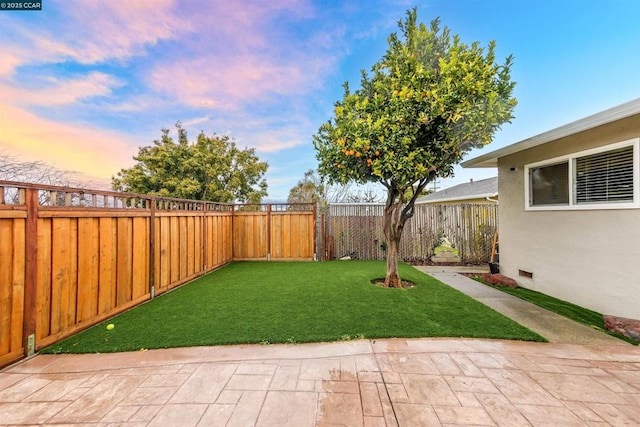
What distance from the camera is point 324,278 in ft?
19.6

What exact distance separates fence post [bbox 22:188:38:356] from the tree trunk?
5013mm

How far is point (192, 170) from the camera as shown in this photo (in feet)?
41.9

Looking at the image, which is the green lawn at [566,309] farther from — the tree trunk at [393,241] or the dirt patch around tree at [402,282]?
the tree trunk at [393,241]

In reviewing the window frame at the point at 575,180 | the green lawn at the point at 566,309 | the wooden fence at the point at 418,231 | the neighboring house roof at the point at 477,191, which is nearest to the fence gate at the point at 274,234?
the wooden fence at the point at 418,231

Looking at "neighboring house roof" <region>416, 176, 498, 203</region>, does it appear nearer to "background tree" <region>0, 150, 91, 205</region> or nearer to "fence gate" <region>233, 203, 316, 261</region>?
"fence gate" <region>233, 203, 316, 261</region>

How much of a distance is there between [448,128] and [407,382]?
3872 mm

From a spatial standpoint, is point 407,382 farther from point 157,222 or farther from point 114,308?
point 157,222

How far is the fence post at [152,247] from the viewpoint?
461cm

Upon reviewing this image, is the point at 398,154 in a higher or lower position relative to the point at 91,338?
higher

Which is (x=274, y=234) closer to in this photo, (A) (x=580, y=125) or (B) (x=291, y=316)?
(B) (x=291, y=316)

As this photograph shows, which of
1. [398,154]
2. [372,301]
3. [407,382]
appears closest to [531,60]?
[398,154]

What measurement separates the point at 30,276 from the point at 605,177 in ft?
24.1

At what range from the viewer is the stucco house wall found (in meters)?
3.54

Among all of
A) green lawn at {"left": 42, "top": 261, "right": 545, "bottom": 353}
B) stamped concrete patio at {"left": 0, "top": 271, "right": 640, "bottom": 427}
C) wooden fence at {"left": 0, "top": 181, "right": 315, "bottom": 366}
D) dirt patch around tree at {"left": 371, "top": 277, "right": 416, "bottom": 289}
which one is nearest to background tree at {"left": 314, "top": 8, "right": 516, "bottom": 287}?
dirt patch around tree at {"left": 371, "top": 277, "right": 416, "bottom": 289}
